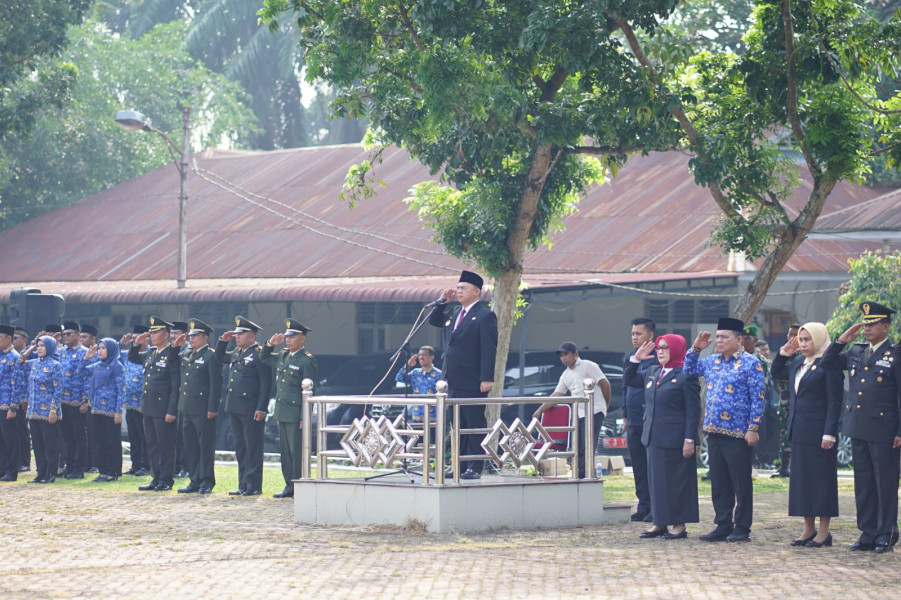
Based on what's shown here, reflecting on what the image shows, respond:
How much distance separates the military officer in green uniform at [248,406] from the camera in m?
15.0

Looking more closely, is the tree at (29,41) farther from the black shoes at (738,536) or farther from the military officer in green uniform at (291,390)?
the black shoes at (738,536)

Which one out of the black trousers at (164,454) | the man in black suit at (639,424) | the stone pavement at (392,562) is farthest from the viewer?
the black trousers at (164,454)

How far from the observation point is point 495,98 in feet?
49.4

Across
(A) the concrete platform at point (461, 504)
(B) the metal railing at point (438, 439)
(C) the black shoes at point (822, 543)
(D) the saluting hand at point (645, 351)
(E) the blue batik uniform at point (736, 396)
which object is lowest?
(C) the black shoes at point (822, 543)

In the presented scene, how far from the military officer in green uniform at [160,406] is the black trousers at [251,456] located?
1.10 m

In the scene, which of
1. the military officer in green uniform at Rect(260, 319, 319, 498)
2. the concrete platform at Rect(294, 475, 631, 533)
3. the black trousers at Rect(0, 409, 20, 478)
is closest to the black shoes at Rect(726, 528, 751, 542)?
the concrete platform at Rect(294, 475, 631, 533)

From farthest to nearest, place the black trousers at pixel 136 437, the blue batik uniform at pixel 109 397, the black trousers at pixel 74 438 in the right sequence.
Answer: the black trousers at pixel 136 437, the black trousers at pixel 74 438, the blue batik uniform at pixel 109 397

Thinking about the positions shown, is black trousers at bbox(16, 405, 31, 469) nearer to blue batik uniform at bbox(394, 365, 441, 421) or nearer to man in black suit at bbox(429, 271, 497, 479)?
blue batik uniform at bbox(394, 365, 441, 421)

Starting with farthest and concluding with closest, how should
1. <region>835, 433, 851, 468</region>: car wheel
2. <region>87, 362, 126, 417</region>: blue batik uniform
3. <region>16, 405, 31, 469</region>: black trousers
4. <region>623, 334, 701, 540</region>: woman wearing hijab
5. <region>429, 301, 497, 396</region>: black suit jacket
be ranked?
<region>835, 433, 851, 468</region>: car wheel < <region>16, 405, 31, 469</region>: black trousers < <region>87, 362, 126, 417</region>: blue batik uniform < <region>429, 301, 497, 396</region>: black suit jacket < <region>623, 334, 701, 540</region>: woman wearing hijab

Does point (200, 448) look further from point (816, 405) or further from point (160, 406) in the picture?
point (816, 405)

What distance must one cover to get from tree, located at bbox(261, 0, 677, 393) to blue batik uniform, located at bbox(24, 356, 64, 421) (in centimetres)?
433

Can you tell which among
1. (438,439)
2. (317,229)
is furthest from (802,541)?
(317,229)

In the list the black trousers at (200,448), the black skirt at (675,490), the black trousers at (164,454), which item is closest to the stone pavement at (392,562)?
the black skirt at (675,490)

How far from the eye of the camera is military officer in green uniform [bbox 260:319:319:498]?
1466cm
